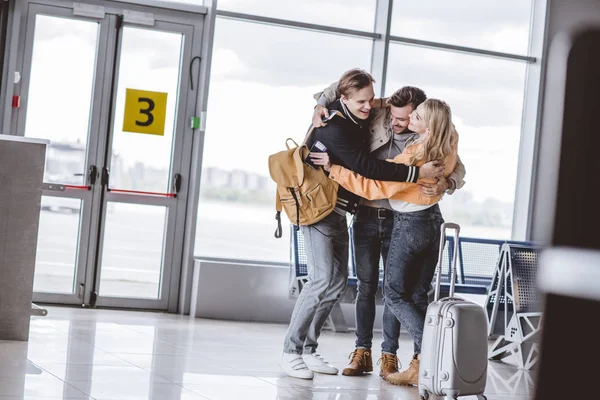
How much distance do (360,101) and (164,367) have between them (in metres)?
1.55

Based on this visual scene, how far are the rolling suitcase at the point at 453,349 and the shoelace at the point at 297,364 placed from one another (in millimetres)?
848

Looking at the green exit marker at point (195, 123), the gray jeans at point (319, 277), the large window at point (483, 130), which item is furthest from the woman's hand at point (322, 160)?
the large window at point (483, 130)

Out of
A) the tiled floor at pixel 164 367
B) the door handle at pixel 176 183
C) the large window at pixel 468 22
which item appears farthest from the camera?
the large window at pixel 468 22

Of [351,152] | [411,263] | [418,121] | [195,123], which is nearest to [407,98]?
[418,121]

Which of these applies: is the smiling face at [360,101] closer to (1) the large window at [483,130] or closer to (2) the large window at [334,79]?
(2) the large window at [334,79]

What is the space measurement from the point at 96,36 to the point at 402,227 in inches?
146

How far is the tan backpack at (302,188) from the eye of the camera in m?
3.76

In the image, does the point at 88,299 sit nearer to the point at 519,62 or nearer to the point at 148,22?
the point at 148,22

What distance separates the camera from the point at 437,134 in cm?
358

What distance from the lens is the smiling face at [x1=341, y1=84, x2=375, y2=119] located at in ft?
12.2

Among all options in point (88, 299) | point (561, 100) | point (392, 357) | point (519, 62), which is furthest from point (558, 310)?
point (519, 62)

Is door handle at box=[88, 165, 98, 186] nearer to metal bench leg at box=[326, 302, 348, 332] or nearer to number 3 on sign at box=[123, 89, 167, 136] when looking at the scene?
number 3 on sign at box=[123, 89, 167, 136]

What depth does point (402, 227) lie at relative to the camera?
12.1 ft

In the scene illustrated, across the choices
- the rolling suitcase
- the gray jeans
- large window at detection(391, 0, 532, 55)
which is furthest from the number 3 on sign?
the rolling suitcase
